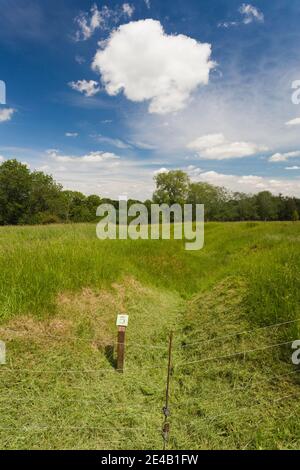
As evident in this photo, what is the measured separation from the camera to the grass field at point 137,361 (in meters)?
3.31

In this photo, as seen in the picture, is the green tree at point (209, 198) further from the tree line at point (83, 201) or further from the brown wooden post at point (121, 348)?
the brown wooden post at point (121, 348)

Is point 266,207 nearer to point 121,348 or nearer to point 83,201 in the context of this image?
point 83,201

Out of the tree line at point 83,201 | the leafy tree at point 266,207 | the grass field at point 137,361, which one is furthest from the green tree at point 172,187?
the grass field at point 137,361

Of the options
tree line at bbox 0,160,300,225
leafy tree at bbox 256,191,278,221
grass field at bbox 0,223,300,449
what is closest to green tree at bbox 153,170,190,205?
tree line at bbox 0,160,300,225

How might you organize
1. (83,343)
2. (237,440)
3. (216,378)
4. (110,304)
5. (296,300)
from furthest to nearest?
(110,304)
(296,300)
(83,343)
(216,378)
(237,440)

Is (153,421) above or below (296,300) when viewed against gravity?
below

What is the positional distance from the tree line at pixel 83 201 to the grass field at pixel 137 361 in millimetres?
38417

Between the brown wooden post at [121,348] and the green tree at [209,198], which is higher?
the green tree at [209,198]

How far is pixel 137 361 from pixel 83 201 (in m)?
66.9
